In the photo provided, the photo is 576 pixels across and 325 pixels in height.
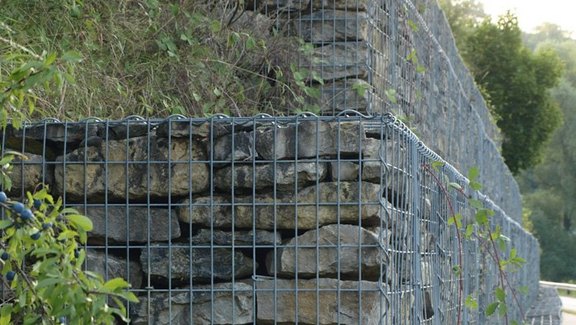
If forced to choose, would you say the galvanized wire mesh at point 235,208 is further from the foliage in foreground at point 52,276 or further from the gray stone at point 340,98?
the gray stone at point 340,98

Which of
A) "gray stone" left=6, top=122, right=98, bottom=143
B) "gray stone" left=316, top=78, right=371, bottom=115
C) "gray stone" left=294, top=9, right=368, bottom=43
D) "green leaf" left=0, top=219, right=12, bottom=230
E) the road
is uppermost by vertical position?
"gray stone" left=294, top=9, right=368, bottom=43

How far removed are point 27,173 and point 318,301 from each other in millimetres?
1253

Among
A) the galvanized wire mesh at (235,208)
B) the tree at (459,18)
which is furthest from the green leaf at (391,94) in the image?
the tree at (459,18)

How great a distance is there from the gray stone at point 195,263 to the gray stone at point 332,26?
141 inches

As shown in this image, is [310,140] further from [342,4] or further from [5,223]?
[342,4]

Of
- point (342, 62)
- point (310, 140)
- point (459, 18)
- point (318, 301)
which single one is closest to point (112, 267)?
point (318, 301)

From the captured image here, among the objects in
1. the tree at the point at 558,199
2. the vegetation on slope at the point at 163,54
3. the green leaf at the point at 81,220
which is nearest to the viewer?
the green leaf at the point at 81,220

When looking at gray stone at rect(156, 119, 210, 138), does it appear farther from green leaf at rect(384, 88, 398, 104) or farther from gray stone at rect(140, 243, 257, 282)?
green leaf at rect(384, 88, 398, 104)

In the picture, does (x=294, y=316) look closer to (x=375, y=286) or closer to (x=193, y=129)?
(x=375, y=286)

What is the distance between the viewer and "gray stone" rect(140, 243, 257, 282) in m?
4.69

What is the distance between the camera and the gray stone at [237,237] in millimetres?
4699

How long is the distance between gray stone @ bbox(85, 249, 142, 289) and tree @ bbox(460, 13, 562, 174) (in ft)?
76.5

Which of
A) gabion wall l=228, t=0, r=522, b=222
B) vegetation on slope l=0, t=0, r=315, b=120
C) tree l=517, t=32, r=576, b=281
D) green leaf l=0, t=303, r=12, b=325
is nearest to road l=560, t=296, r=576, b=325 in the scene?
gabion wall l=228, t=0, r=522, b=222

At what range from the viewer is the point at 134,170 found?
187 inches
